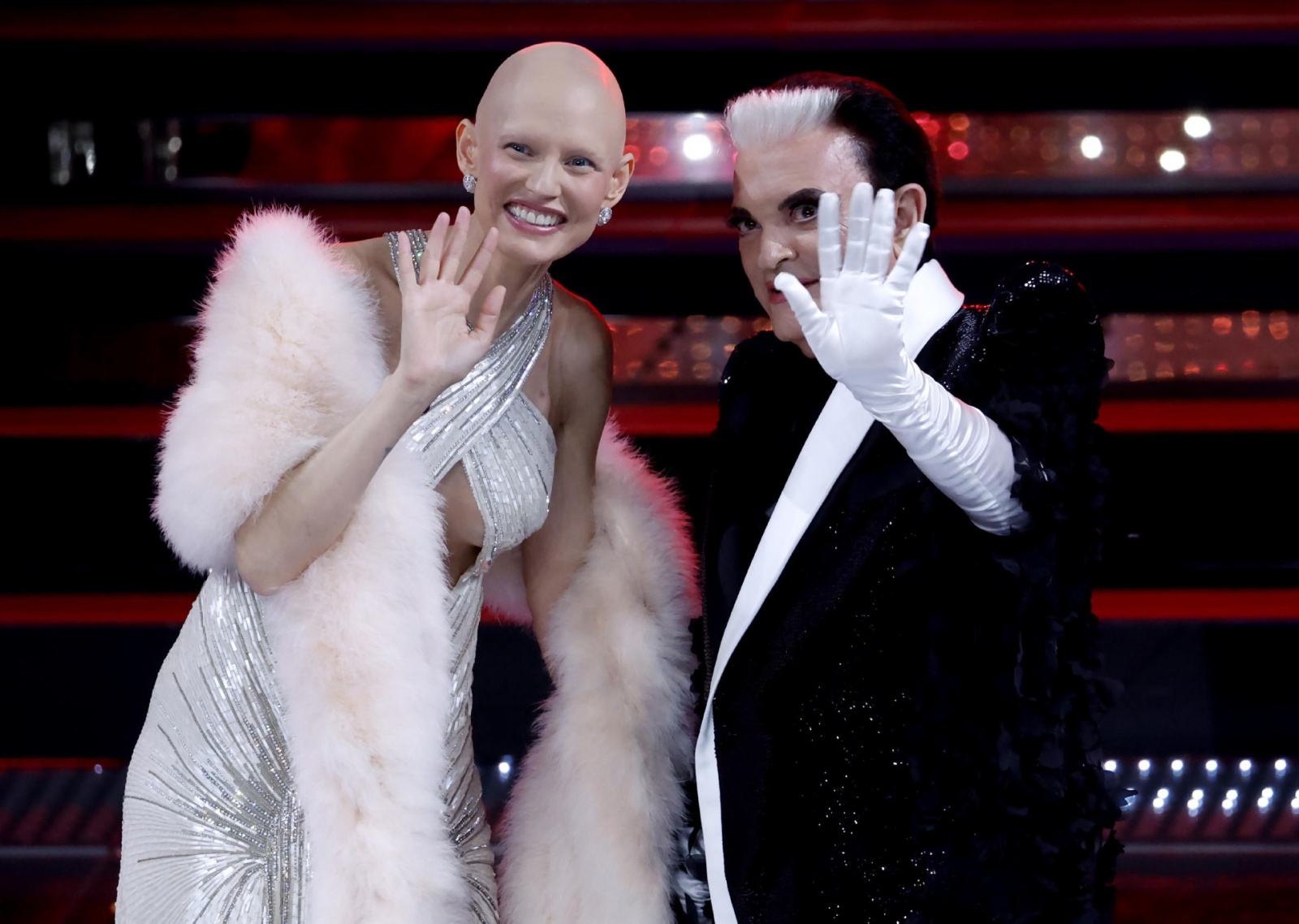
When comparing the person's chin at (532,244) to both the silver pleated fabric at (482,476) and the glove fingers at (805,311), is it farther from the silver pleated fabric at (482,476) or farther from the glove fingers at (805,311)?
the glove fingers at (805,311)

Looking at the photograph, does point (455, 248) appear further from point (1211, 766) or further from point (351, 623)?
point (1211, 766)

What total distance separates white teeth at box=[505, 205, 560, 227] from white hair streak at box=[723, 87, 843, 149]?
24 centimetres

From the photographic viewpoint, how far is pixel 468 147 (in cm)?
162

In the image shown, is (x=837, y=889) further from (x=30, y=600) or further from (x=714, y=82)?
(x=30, y=600)

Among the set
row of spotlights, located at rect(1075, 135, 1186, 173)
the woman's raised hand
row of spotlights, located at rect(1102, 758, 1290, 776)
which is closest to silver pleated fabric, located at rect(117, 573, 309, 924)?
the woman's raised hand

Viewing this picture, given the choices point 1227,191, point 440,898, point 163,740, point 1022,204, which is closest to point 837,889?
point 440,898

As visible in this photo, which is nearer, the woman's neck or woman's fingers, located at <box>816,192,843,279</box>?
woman's fingers, located at <box>816,192,843,279</box>

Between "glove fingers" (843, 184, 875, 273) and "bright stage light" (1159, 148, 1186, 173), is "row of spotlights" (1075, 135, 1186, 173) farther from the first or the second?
"glove fingers" (843, 184, 875, 273)

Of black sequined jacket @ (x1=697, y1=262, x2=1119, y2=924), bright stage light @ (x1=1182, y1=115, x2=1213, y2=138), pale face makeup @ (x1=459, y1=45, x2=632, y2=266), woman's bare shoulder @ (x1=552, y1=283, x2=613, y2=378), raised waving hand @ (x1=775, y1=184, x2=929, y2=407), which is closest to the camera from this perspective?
raised waving hand @ (x1=775, y1=184, x2=929, y2=407)

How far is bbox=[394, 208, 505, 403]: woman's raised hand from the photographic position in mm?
1360

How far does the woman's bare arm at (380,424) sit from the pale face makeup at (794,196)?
0.31m

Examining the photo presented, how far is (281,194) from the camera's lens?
8.74ft

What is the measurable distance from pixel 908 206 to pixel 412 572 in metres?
0.69

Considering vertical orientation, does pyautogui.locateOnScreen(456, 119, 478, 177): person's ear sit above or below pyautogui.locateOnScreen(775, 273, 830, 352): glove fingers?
above
